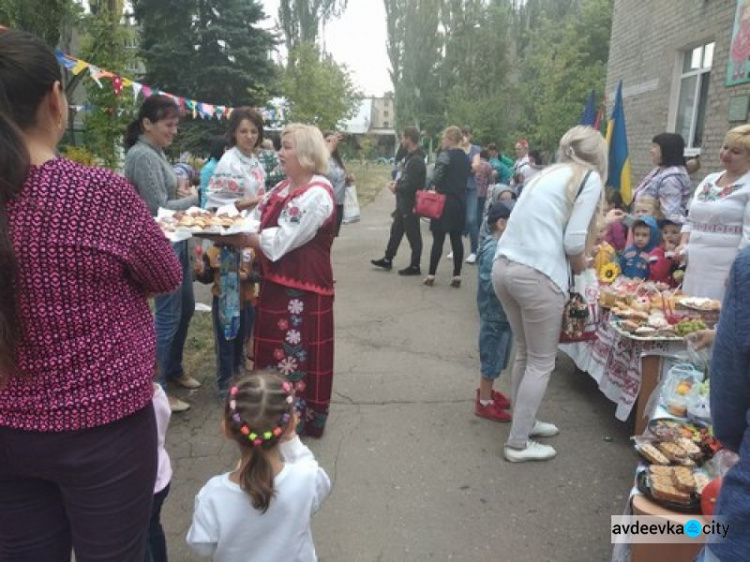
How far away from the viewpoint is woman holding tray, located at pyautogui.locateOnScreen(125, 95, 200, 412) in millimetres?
3418

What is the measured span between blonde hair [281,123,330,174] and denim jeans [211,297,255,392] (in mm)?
1227

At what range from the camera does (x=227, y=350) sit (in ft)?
12.8

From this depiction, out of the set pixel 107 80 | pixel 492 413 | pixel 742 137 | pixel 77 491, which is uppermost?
pixel 107 80

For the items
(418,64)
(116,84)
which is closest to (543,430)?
(116,84)

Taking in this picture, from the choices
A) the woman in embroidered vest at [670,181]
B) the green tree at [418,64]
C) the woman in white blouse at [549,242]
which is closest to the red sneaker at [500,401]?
the woman in white blouse at [549,242]

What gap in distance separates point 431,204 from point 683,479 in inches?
214

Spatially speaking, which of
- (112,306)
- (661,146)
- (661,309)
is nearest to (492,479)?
(661,309)

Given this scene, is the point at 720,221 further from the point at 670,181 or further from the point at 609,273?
the point at 670,181

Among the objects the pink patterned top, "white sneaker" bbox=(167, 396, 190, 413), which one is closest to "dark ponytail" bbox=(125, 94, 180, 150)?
"white sneaker" bbox=(167, 396, 190, 413)

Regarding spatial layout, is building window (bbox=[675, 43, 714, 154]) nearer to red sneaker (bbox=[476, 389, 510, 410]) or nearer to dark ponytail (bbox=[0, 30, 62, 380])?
red sneaker (bbox=[476, 389, 510, 410])

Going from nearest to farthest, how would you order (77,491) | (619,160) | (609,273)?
(77,491)
(609,273)
(619,160)

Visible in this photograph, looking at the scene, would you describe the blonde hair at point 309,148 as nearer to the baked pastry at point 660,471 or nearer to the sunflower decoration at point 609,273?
the baked pastry at point 660,471

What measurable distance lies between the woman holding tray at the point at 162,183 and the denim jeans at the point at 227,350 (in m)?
0.23

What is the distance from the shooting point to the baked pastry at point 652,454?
245cm
